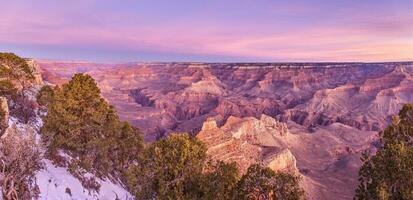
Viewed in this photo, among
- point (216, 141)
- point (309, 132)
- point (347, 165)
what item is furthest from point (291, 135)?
point (216, 141)

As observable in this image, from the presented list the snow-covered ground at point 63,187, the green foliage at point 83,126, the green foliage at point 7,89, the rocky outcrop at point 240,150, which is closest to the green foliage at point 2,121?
the green foliage at point 83,126

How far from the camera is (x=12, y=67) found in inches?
2140

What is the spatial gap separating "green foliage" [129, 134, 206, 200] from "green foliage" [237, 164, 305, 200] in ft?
12.8

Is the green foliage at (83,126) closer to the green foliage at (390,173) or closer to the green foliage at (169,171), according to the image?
the green foliage at (169,171)

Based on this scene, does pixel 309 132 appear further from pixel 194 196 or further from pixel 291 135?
pixel 194 196

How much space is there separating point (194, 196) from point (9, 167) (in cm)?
1296

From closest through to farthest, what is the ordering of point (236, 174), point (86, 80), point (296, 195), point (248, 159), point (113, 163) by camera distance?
point (296, 195) < point (236, 174) < point (86, 80) < point (113, 163) < point (248, 159)

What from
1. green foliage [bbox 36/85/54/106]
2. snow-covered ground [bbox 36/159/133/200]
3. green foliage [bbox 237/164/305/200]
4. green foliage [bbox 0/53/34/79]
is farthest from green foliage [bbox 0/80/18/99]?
green foliage [bbox 237/164/305/200]

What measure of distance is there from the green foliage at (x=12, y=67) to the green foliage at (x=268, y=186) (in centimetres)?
3347

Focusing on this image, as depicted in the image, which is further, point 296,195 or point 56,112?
point 56,112

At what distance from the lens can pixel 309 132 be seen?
19588 centimetres

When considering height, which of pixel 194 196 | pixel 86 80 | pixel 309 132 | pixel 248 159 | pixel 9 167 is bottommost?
pixel 309 132

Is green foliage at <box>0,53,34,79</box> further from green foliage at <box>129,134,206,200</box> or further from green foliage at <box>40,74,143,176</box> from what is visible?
green foliage at <box>129,134,206,200</box>

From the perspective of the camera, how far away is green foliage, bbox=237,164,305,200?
108ft
